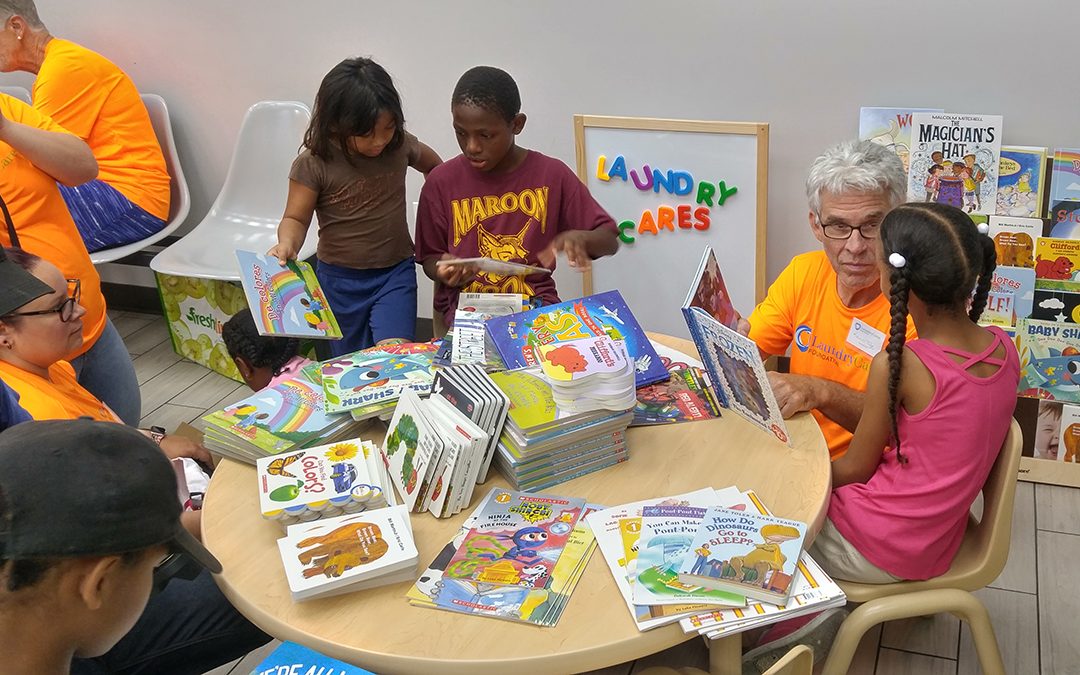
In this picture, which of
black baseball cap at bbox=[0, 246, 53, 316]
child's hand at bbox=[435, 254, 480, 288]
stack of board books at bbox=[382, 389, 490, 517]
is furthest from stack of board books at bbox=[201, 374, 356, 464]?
child's hand at bbox=[435, 254, 480, 288]

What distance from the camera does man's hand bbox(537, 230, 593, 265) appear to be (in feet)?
9.11

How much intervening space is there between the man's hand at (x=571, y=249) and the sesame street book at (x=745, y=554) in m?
1.13

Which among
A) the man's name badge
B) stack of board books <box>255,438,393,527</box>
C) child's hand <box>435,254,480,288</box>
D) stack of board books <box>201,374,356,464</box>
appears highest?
child's hand <box>435,254,480,288</box>

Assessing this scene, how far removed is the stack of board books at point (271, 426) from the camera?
6.91 feet

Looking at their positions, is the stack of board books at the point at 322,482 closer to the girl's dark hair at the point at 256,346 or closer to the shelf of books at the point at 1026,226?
the girl's dark hair at the point at 256,346

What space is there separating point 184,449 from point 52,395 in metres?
0.42

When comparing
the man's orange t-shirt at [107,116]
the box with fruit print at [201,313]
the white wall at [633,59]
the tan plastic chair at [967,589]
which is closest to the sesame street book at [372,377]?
the tan plastic chair at [967,589]

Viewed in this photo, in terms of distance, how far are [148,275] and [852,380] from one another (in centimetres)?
390

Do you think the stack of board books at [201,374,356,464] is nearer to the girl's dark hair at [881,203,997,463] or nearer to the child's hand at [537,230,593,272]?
the child's hand at [537,230,593,272]

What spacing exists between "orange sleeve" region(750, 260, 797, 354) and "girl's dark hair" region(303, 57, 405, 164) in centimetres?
130

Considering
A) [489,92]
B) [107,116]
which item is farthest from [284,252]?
[107,116]

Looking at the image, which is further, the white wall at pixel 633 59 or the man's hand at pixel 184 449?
the white wall at pixel 633 59

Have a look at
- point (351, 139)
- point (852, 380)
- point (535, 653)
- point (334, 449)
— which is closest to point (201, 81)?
point (351, 139)

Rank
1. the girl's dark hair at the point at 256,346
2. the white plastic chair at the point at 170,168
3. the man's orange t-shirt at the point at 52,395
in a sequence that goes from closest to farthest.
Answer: the man's orange t-shirt at the point at 52,395 < the girl's dark hair at the point at 256,346 < the white plastic chair at the point at 170,168
